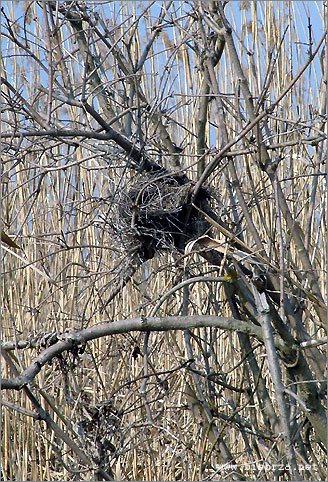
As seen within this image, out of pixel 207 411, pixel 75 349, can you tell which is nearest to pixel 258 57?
pixel 207 411

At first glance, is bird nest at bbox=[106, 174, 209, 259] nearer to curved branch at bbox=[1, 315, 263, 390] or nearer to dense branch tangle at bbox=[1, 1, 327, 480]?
dense branch tangle at bbox=[1, 1, 327, 480]

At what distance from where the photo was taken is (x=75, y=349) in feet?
4.08

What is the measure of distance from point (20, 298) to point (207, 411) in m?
1.31

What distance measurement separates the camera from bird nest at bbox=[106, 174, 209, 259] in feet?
5.19

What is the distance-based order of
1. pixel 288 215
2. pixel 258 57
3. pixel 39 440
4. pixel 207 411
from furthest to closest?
pixel 39 440 → pixel 258 57 → pixel 207 411 → pixel 288 215

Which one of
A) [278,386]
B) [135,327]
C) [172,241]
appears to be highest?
[172,241]

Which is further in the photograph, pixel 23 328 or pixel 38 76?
pixel 23 328

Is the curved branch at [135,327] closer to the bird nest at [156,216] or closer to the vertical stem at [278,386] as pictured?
the vertical stem at [278,386]

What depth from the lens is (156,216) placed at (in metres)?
1.60

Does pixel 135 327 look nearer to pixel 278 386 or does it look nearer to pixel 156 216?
pixel 278 386

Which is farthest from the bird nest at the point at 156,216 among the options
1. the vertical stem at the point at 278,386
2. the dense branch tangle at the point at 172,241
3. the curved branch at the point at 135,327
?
the vertical stem at the point at 278,386

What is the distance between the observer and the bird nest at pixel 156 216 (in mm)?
1582

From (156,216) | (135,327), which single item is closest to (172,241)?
(156,216)

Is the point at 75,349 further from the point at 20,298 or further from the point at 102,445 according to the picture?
the point at 20,298
